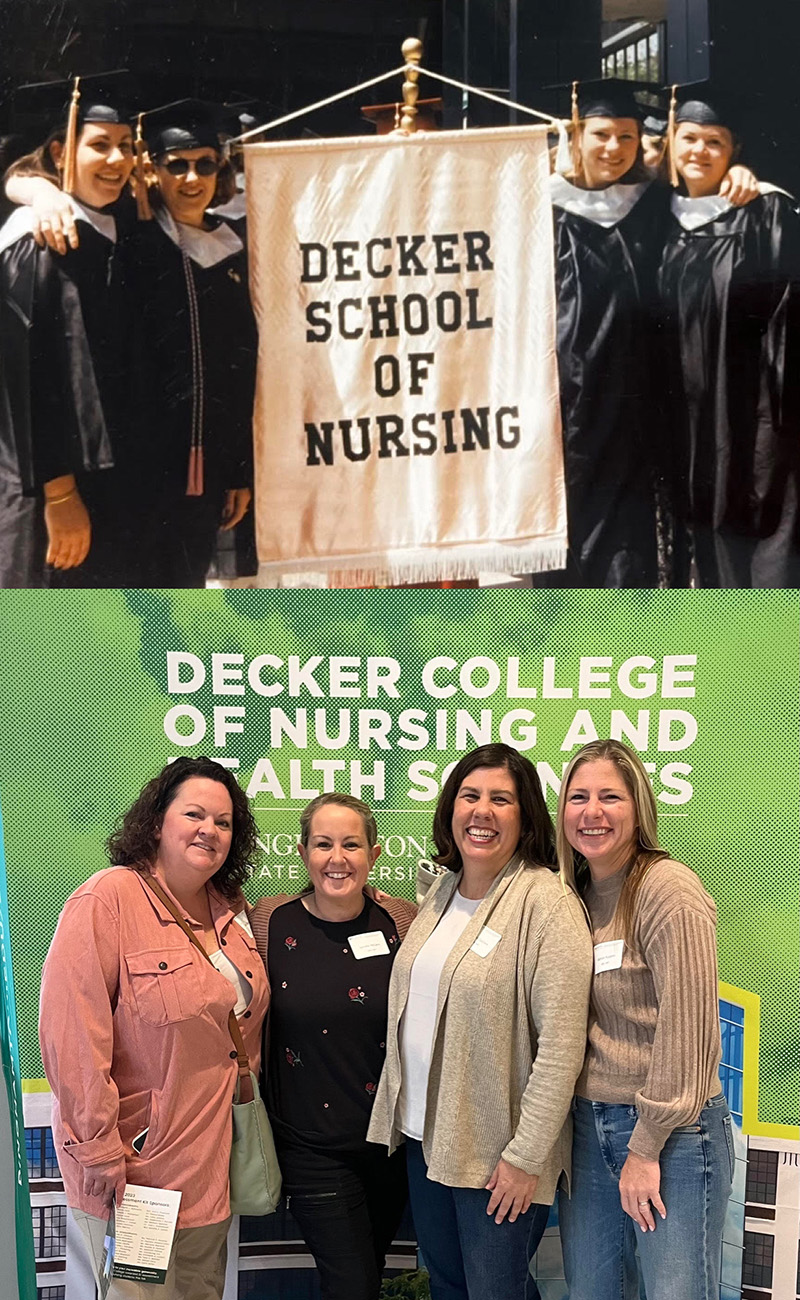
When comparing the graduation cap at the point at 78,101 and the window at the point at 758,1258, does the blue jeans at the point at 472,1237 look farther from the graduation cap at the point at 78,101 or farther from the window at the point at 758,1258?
the graduation cap at the point at 78,101

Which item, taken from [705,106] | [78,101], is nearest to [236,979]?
[78,101]

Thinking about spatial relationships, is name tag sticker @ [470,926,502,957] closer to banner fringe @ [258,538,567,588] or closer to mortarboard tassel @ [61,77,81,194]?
banner fringe @ [258,538,567,588]

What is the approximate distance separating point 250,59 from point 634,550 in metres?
1.56

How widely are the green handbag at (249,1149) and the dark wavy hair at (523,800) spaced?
2.06 feet

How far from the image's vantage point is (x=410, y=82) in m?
2.81

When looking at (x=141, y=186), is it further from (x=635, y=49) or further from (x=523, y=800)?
(x=523, y=800)

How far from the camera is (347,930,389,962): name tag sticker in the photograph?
99.9 inches

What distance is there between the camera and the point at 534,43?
9.07 feet

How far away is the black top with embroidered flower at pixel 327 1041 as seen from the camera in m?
2.49

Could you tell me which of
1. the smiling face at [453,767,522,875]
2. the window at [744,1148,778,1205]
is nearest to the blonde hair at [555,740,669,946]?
the smiling face at [453,767,522,875]

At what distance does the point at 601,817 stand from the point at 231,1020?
90 centimetres

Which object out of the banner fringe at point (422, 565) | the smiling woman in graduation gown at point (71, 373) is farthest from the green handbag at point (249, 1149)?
the smiling woman in graduation gown at point (71, 373)

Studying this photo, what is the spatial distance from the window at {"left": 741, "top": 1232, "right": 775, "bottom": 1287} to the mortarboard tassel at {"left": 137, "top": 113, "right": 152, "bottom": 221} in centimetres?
301

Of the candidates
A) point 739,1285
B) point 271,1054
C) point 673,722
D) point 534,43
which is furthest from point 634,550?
point 739,1285
